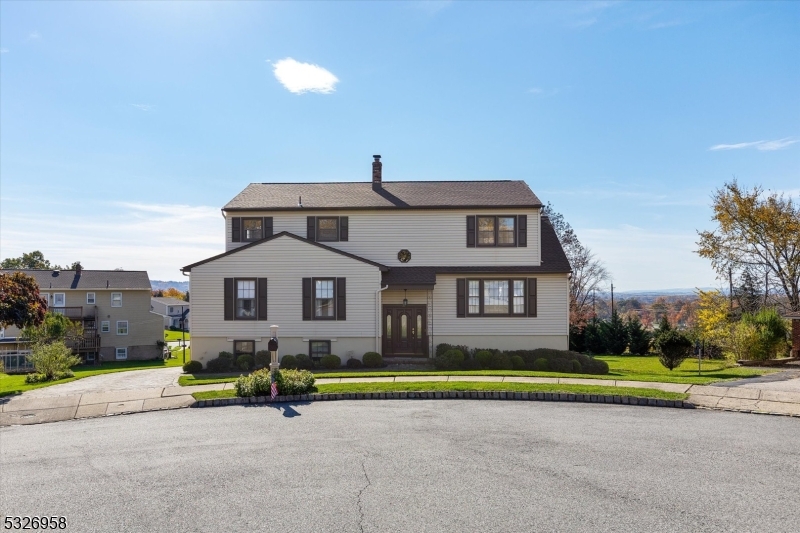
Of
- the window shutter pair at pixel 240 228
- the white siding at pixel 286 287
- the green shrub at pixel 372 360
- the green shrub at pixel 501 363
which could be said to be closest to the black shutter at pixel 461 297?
the green shrub at pixel 501 363

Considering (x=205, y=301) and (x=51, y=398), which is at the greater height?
(x=205, y=301)

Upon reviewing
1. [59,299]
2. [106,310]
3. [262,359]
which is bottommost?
[262,359]

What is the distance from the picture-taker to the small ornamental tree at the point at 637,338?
36.8 m

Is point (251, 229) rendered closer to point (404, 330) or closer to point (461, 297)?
point (404, 330)

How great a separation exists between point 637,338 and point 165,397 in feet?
100

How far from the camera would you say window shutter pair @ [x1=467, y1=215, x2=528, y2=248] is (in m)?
25.2

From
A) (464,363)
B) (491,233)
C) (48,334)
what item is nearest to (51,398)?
(464,363)

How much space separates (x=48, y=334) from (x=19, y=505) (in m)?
37.2

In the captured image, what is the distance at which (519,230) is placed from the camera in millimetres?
25312

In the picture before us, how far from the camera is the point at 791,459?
9180mm

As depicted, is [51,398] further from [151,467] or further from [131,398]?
[151,467]

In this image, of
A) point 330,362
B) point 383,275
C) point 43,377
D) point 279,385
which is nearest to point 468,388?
point 279,385

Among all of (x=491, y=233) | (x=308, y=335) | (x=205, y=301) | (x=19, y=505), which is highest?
(x=491, y=233)

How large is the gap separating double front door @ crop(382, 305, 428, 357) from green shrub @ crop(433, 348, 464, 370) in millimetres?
2159
